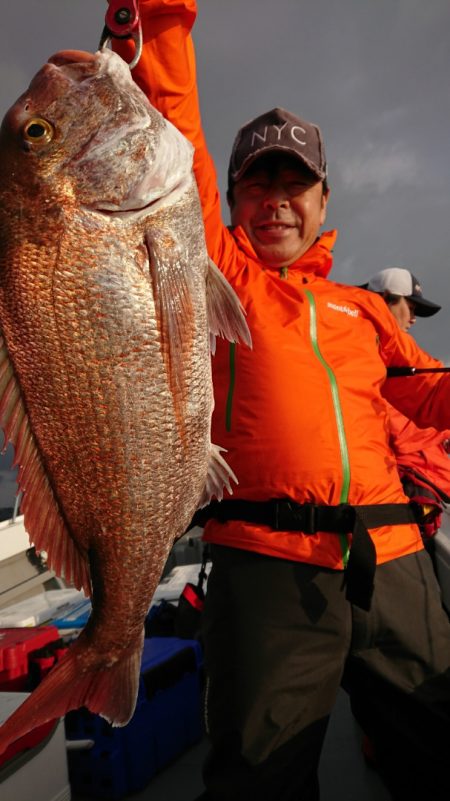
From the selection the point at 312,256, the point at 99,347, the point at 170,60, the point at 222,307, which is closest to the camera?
the point at 99,347

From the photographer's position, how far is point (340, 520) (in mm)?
2188

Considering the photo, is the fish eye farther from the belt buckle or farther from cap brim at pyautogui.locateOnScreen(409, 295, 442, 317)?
cap brim at pyautogui.locateOnScreen(409, 295, 442, 317)

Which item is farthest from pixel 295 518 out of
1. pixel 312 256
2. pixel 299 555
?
pixel 312 256

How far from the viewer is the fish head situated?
1.51 m

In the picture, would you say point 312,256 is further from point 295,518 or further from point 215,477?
point 215,477

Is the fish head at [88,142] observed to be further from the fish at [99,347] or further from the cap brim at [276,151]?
the cap brim at [276,151]

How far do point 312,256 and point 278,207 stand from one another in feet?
1.04

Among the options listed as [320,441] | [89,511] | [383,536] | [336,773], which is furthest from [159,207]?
[336,773]

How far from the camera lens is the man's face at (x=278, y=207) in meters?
2.78

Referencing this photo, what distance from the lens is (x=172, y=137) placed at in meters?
1.61

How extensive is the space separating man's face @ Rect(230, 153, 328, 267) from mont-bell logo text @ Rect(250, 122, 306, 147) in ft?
0.25

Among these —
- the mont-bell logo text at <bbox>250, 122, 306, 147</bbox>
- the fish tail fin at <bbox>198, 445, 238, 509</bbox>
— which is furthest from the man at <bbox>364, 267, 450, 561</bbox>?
Answer: the fish tail fin at <bbox>198, 445, 238, 509</bbox>

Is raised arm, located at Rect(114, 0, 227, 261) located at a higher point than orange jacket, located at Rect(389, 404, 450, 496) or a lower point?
higher

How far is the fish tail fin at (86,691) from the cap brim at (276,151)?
7.58 feet
